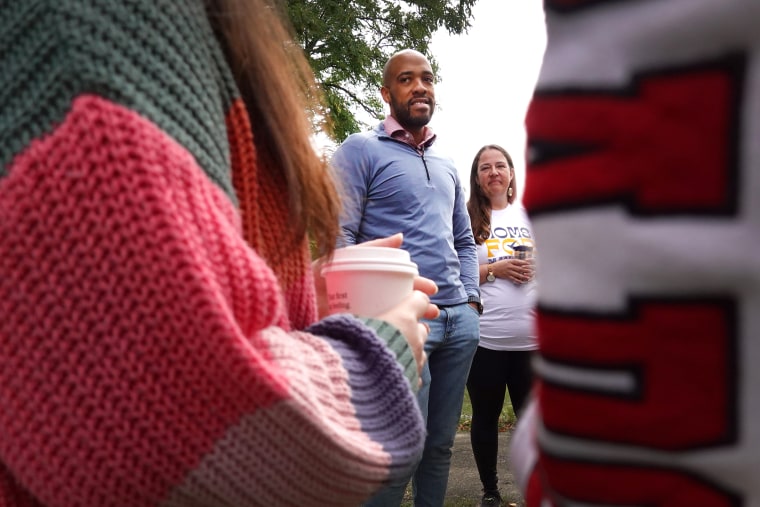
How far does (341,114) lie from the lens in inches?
416

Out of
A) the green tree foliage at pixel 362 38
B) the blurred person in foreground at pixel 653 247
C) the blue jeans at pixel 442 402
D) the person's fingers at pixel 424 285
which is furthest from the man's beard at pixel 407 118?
the green tree foliage at pixel 362 38

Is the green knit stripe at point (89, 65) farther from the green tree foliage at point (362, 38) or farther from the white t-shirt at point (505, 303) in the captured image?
the green tree foliage at point (362, 38)

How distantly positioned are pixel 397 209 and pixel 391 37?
867 centimetres

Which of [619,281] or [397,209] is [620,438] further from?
[397,209]

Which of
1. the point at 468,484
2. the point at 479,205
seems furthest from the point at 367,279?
the point at 468,484

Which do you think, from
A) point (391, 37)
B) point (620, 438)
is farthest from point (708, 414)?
point (391, 37)

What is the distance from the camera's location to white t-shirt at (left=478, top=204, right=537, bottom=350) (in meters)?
3.71

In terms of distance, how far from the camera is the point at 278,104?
Answer: 3.12ft

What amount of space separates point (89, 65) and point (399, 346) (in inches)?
23.3

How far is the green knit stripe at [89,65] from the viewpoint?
657mm

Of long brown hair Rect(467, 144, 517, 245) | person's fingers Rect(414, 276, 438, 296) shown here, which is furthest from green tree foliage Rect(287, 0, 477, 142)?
person's fingers Rect(414, 276, 438, 296)

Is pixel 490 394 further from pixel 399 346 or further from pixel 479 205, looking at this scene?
pixel 399 346

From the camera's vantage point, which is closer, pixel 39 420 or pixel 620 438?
pixel 620 438

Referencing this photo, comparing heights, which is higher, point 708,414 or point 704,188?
point 704,188
